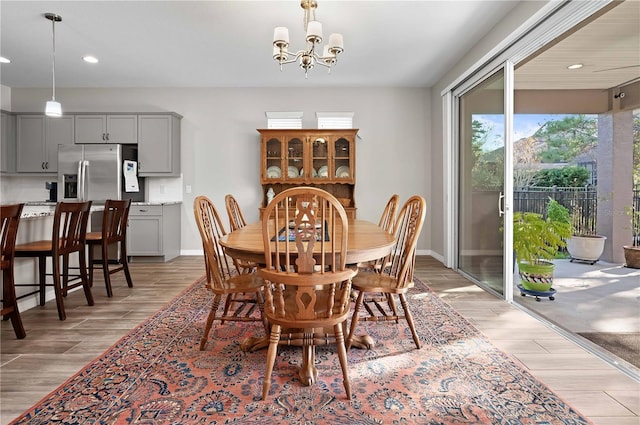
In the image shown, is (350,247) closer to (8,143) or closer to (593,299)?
(593,299)

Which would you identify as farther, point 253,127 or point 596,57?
point 253,127

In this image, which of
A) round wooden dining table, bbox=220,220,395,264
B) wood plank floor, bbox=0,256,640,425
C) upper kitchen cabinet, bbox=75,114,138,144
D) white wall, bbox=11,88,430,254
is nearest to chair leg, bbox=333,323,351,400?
round wooden dining table, bbox=220,220,395,264

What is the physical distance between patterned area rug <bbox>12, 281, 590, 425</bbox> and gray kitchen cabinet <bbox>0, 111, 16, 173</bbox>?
15.0ft

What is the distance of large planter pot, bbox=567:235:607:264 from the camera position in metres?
2.81

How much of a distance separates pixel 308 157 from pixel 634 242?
371cm

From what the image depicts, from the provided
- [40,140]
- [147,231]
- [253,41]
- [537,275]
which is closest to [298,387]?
[537,275]

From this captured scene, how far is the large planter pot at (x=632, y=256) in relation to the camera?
2.21 meters

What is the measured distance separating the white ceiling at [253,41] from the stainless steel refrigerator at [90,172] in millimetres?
1059

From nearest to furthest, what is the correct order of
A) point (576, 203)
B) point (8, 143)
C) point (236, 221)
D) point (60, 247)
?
point (60, 247)
point (576, 203)
point (236, 221)
point (8, 143)

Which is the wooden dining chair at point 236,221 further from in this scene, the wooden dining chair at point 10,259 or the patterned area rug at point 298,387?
the wooden dining chair at point 10,259

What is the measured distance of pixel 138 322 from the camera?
8.82ft

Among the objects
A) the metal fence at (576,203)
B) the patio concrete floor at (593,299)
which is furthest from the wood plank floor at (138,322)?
the metal fence at (576,203)

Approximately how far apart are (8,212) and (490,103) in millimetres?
4164

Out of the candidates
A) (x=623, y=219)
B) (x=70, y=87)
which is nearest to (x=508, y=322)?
(x=623, y=219)
